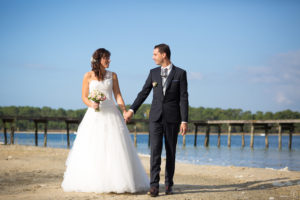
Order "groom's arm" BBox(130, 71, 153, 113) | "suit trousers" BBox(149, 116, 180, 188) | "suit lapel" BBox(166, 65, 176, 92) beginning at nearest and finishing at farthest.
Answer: "suit trousers" BBox(149, 116, 180, 188) → "suit lapel" BBox(166, 65, 176, 92) → "groom's arm" BBox(130, 71, 153, 113)

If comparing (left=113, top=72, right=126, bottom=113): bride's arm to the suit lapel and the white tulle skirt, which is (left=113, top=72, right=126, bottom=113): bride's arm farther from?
the suit lapel

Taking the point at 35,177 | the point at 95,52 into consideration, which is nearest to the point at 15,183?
the point at 35,177

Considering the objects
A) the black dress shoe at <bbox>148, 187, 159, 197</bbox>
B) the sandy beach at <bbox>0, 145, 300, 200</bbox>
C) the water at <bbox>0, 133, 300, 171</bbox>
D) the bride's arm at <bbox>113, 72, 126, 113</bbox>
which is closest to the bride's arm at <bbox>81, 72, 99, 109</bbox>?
the bride's arm at <bbox>113, 72, 126, 113</bbox>

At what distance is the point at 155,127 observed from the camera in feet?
20.0

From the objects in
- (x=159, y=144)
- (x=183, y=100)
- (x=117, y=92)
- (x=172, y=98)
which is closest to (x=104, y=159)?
(x=159, y=144)

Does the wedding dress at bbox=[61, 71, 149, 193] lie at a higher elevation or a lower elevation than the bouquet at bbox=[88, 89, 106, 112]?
lower

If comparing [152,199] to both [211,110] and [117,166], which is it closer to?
[117,166]

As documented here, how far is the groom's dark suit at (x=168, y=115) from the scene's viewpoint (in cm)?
605

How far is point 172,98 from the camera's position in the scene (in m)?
6.16

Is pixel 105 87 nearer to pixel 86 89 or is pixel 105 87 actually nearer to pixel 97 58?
pixel 86 89

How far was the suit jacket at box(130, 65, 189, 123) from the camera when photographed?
6.10 meters

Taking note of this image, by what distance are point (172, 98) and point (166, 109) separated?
8.4 inches

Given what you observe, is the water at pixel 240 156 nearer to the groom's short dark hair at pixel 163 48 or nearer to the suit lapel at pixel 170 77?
the suit lapel at pixel 170 77

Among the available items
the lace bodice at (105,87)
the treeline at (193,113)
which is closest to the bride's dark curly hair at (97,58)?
the lace bodice at (105,87)
